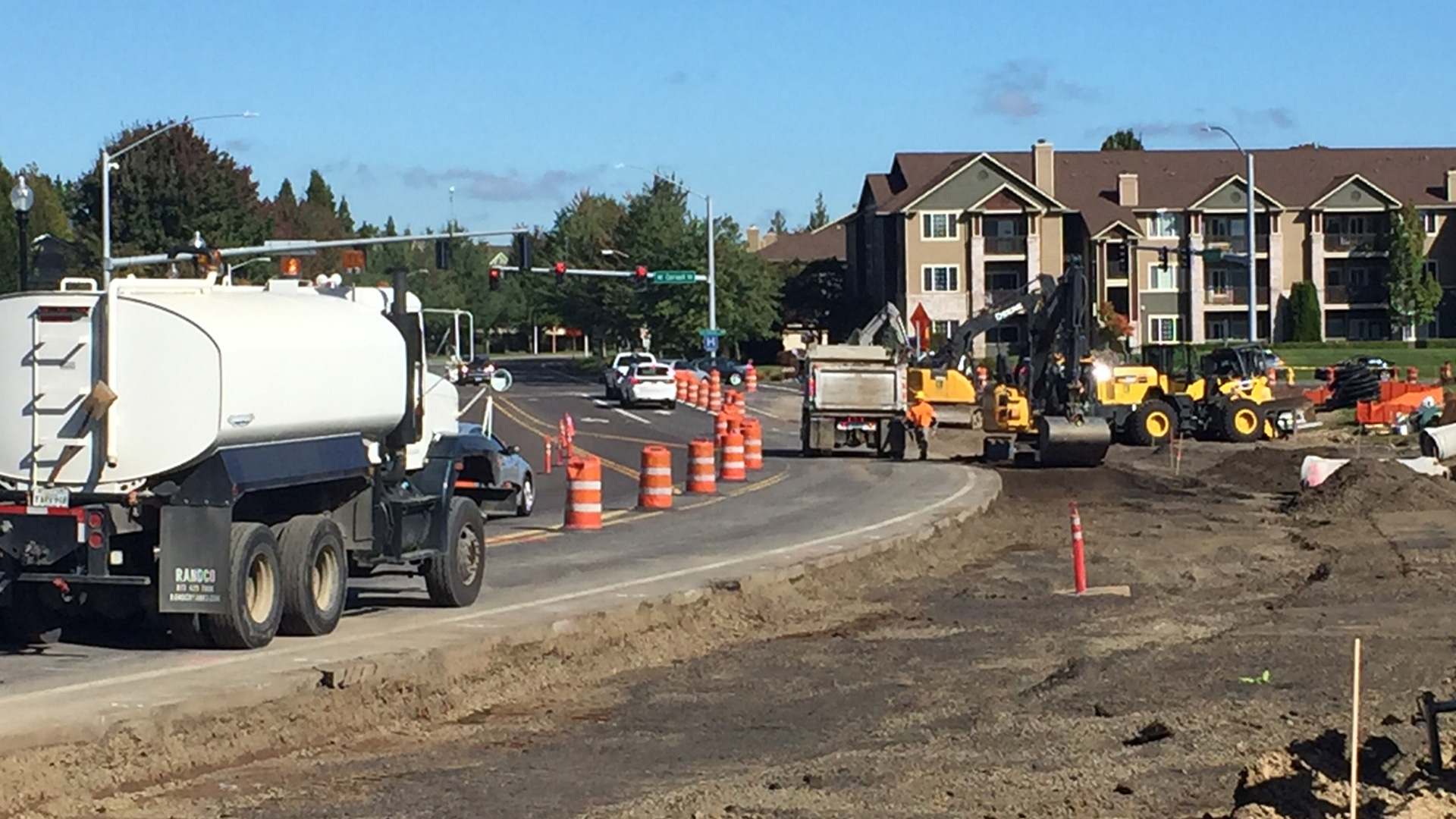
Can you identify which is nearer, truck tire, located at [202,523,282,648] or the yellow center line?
truck tire, located at [202,523,282,648]

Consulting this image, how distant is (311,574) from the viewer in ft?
49.4

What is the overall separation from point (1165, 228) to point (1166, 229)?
132 mm

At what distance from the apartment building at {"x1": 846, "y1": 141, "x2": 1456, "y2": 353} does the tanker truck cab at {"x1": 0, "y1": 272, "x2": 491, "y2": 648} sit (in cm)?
8589

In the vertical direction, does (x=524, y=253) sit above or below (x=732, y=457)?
above

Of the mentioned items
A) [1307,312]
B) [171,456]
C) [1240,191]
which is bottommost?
[171,456]

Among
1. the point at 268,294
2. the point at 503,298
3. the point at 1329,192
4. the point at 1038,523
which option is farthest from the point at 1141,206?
the point at 268,294

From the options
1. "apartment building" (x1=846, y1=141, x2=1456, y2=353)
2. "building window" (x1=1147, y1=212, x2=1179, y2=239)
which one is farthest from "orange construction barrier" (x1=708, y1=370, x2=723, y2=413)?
"building window" (x1=1147, y1=212, x2=1179, y2=239)

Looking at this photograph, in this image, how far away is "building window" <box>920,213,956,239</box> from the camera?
4023 inches

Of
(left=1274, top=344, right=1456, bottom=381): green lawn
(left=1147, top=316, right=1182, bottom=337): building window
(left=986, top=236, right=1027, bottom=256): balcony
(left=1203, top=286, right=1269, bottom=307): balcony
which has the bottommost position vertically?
(left=1274, top=344, right=1456, bottom=381): green lawn

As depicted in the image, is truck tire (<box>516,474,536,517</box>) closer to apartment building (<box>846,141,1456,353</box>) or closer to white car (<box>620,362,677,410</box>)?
white car (<box>620,362,677,410</box>)

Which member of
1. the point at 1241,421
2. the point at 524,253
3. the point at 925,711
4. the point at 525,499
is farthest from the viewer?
the point at 524,253

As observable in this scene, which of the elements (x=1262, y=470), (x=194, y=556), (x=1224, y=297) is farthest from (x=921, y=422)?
(x=1224, y=297)

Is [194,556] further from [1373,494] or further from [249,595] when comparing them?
[1373,494]

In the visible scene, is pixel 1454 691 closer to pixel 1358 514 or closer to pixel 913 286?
pixel 1358 514
